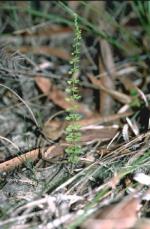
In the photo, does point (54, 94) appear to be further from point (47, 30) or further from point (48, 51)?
point (47, 30)

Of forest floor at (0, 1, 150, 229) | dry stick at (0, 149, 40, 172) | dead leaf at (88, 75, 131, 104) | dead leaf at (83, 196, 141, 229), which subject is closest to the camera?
dead leaf at (83, 196, 141, 229)

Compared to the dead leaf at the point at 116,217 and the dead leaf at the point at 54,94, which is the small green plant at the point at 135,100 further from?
the dead leaf at the point at 116,217

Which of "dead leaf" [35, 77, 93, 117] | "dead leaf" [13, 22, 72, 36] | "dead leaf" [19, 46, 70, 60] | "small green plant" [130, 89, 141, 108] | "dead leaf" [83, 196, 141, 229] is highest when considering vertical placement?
"dead leaf" [13, 22, 72, 36]

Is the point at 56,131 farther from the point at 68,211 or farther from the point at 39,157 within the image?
the point at 68,211

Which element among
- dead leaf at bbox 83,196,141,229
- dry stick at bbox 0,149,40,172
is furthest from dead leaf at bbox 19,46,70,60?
dead leaf at bbox 83,196,141,229

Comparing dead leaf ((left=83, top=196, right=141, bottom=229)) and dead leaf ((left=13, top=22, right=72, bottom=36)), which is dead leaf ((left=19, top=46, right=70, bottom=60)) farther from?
dead leaf ((left=83, top=196, right=141, bottom=229))

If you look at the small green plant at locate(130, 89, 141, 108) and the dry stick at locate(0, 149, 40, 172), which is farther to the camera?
the small green plant at locate(130, 89, 141, 108)

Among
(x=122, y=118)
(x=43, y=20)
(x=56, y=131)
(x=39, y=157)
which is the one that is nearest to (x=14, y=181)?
(x=39, y=157)

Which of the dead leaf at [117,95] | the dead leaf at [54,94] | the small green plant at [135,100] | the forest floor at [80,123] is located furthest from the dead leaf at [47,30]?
the small green plant at [135,100]
